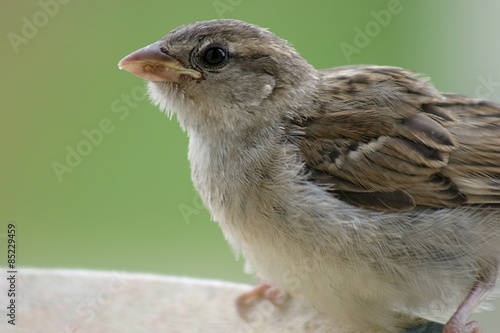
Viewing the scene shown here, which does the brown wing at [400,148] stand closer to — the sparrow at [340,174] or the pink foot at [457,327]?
Result: the sparrow at [340,174]

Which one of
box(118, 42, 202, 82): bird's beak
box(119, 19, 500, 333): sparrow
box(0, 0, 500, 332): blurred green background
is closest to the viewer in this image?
box(119, 19, 500, 333): sparrow

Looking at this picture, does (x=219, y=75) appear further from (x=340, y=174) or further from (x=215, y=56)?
(x=340, y=174)

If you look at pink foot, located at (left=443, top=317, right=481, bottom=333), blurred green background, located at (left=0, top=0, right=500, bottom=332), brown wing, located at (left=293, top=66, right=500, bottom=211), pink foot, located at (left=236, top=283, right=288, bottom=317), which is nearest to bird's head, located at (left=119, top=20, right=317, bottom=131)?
brown wing, located at (left=293, top=66, right=500, bottom=211)

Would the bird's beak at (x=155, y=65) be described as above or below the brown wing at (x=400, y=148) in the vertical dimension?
above

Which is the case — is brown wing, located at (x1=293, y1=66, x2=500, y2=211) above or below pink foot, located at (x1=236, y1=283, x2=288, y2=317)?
above

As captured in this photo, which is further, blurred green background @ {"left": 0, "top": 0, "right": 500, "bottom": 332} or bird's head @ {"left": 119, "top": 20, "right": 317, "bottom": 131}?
blurred green background @ {"left": 0, "top": 0, "right": 500, "bottom": 332}

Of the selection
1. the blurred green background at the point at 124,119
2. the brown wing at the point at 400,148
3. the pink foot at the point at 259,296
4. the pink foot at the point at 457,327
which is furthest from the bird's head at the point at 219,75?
the blurred green background at the point at 124,119

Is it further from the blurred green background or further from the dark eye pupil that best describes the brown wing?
the blurred green background
